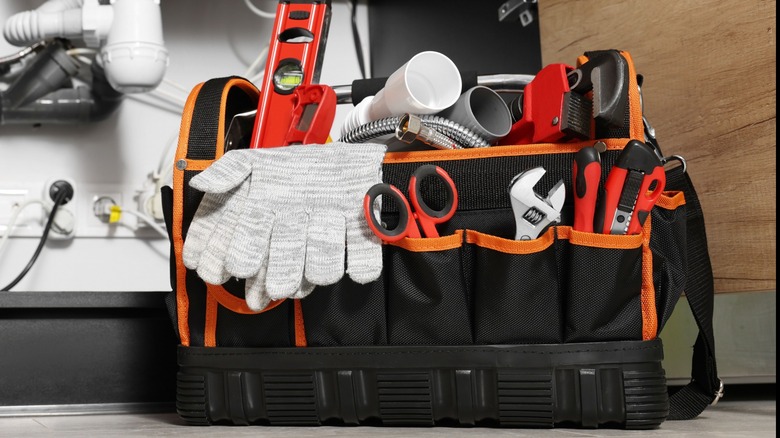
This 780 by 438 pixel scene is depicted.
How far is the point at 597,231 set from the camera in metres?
0.71

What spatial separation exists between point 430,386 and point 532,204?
193mm

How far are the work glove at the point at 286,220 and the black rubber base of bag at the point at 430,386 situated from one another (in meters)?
0.09

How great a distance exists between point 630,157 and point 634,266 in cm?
10

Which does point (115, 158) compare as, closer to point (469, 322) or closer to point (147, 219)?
point (147, 219)

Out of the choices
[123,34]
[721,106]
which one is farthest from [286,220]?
[123,34]

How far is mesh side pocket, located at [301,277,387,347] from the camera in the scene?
771mm

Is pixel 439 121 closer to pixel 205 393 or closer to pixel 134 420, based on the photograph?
pixel 205 393

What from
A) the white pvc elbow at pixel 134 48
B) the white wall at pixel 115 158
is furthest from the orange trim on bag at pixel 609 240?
the white wall at pixel 115 158

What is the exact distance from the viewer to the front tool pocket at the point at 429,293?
2.43ft

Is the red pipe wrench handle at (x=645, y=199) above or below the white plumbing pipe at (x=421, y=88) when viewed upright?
below

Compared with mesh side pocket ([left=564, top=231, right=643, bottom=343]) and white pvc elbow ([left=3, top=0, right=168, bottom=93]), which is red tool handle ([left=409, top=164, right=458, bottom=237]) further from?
white pvc elbow ([left=3, top=0, right=168, bottom=93])

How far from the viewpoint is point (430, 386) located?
0.75 meters

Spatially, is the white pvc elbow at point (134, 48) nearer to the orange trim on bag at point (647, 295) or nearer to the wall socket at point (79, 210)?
the wall socket at point (79, 210)

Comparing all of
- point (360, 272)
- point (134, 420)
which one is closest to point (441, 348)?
point (360, 272)
